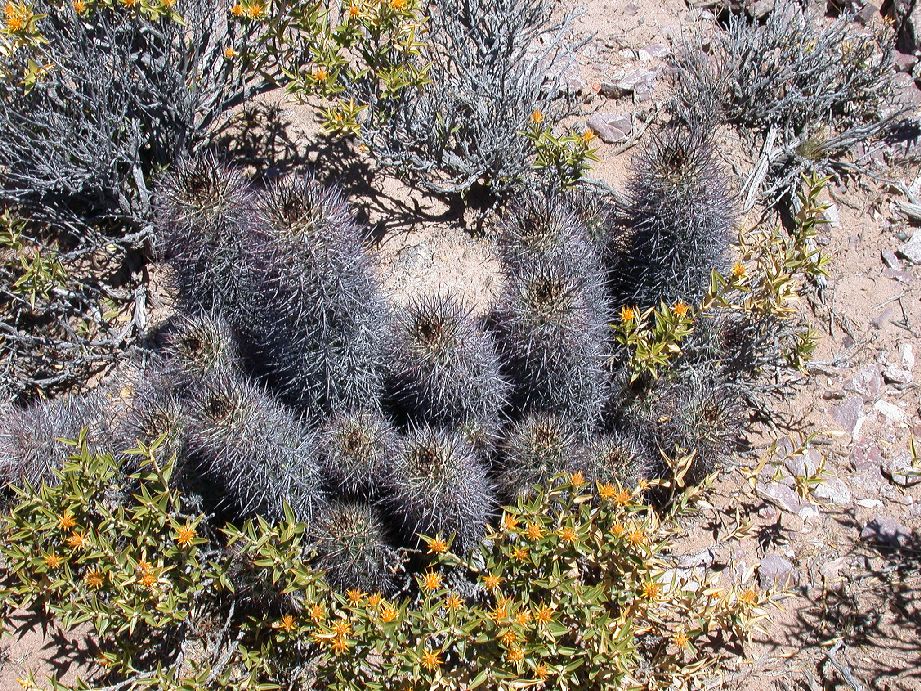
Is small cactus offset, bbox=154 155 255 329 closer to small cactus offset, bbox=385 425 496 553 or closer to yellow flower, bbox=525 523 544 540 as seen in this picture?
small cactus offset, bbox=385 425 496 553

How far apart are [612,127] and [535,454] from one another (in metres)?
2.26

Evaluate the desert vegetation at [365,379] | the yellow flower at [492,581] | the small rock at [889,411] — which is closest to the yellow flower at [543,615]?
the desert vegetation at [365,379]

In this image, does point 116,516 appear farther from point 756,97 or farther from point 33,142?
point 756,97

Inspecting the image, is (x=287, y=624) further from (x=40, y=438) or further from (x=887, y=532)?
(x=887, y=532)

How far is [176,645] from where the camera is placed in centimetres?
331

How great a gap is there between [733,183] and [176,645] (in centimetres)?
337

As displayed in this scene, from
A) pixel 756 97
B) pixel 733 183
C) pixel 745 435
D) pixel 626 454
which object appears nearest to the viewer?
pixel 626 454

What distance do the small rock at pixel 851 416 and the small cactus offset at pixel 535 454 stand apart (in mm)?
1416

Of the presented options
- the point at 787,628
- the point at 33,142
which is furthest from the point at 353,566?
the point at 33,142

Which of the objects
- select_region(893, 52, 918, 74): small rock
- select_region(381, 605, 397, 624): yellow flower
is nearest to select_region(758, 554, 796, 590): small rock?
select_region(381, 605, 397, 624): yellow flower

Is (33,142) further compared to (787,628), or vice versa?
(33,142)

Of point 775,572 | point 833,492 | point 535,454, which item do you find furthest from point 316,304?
point 833,492

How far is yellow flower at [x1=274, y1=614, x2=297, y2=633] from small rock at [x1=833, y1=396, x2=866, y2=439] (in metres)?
2.56

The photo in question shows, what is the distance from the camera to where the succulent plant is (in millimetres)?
3236
